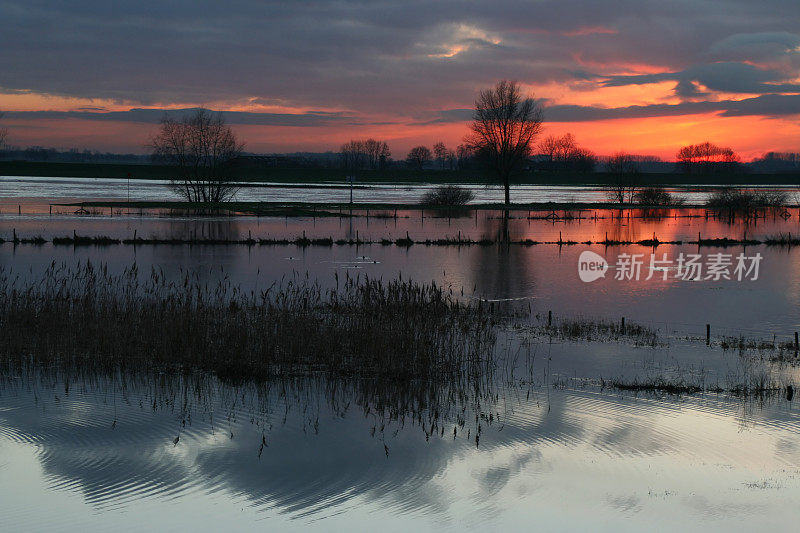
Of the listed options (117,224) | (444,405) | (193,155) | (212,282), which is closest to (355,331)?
(444,405)

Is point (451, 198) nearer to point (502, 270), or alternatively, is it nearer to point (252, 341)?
point (502, 270)

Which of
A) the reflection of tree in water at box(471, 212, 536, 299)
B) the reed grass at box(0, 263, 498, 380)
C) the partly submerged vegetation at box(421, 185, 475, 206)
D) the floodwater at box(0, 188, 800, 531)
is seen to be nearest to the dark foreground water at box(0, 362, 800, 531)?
the floodwater at box(0, 188, 800, 531)

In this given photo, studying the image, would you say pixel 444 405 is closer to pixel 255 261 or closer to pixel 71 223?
pixel 255 261

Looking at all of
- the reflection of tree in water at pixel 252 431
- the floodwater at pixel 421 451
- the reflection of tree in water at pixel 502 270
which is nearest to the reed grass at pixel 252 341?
the reflection of tree in water at pixel 252 431

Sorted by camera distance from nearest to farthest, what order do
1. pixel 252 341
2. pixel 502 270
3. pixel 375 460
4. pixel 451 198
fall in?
pixel 375 460
pixel 252 341
pixel 502 270
pixel 451 198

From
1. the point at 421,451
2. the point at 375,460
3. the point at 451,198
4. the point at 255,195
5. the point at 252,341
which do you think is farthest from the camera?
the point at 255,195

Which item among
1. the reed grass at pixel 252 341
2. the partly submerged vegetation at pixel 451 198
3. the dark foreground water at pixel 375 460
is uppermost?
the partly submerged vegetation at pixel 451 198

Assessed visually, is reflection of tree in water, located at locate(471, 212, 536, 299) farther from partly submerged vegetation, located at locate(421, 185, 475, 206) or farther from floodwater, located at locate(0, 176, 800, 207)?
floodwater, located at locate(0, 176, 800, 207)

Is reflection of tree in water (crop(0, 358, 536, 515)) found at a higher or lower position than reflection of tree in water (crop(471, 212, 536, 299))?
lower

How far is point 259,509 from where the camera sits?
35.6 feet

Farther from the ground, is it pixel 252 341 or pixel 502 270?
pixel 502 270

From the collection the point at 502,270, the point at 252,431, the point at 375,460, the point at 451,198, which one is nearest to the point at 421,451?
the point at 375,460

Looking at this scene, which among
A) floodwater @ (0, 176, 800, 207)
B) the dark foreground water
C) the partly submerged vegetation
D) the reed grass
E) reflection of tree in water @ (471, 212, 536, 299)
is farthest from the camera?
floodwater @ (0, 176, 800, 207)

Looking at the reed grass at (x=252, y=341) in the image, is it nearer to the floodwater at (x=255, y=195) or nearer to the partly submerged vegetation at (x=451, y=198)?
the floodwater at (x=255, y=195)
